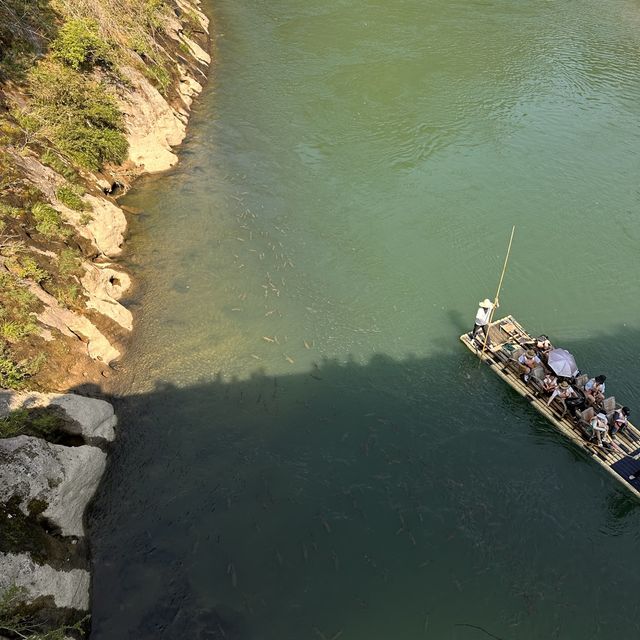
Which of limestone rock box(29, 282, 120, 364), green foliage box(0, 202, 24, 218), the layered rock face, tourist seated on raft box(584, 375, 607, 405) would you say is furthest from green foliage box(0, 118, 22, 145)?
tourist seated on raft box(584, 375, 607, 405)

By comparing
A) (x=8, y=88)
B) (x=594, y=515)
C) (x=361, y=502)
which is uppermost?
(x=8, y=88)

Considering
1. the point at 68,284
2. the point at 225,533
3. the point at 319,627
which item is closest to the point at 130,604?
the point at 225,533

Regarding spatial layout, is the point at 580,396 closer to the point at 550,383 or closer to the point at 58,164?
the point at 550,383

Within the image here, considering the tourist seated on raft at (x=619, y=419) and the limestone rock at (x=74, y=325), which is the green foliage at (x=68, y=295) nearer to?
the limestone rock at (x=74, y=325)

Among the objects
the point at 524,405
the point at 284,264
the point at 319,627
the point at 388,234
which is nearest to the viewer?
the point at 319,627

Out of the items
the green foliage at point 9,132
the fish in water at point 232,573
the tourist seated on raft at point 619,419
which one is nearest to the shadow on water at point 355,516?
the fish in water at point 232,573

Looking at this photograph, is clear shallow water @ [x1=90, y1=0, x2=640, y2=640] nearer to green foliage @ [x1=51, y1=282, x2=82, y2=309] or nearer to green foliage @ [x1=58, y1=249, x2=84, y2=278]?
green foliage @ [x1=51, y1=282, x2=82, y2=309]

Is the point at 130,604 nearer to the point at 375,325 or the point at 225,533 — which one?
the point at 225,533
